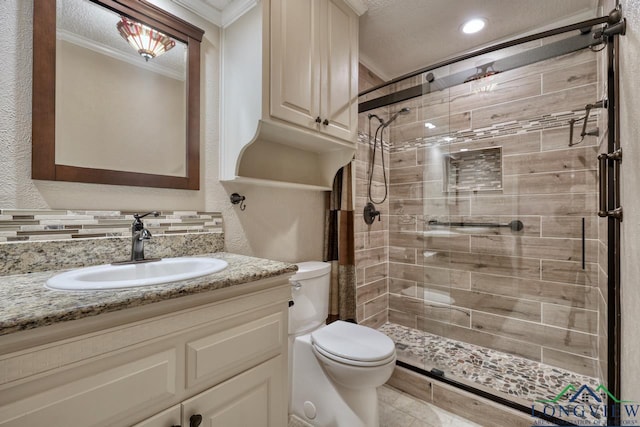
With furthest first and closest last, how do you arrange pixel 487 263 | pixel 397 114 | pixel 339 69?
pixel 397 114
pixel 487 263
pixel 339 69

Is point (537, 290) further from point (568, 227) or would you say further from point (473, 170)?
point (473, 170)

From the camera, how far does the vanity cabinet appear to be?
562mm

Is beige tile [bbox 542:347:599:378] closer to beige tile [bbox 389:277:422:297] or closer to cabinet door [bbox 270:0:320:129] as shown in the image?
beige tile [bbox 389:277:422:297]

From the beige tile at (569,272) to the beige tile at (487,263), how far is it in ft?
0.18

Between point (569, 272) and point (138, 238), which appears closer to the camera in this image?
point (138, 238)

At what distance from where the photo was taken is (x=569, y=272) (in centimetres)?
188

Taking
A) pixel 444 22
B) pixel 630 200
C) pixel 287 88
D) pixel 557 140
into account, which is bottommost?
pixel 630 200

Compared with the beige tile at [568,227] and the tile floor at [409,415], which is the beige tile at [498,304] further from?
the tile floor at [409,415]

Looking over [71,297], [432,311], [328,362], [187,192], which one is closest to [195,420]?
[71,297]

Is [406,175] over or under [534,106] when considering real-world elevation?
under

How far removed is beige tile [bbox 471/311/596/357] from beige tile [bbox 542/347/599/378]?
1.2 inches

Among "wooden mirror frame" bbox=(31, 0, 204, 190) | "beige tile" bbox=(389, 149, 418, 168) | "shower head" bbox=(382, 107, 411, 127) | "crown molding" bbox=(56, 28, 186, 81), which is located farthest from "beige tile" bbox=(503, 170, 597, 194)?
"crown molding" bbox=(56, 28, 186, 81)

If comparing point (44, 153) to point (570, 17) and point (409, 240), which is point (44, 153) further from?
point (570, 17)

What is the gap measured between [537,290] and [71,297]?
256 centimetres
